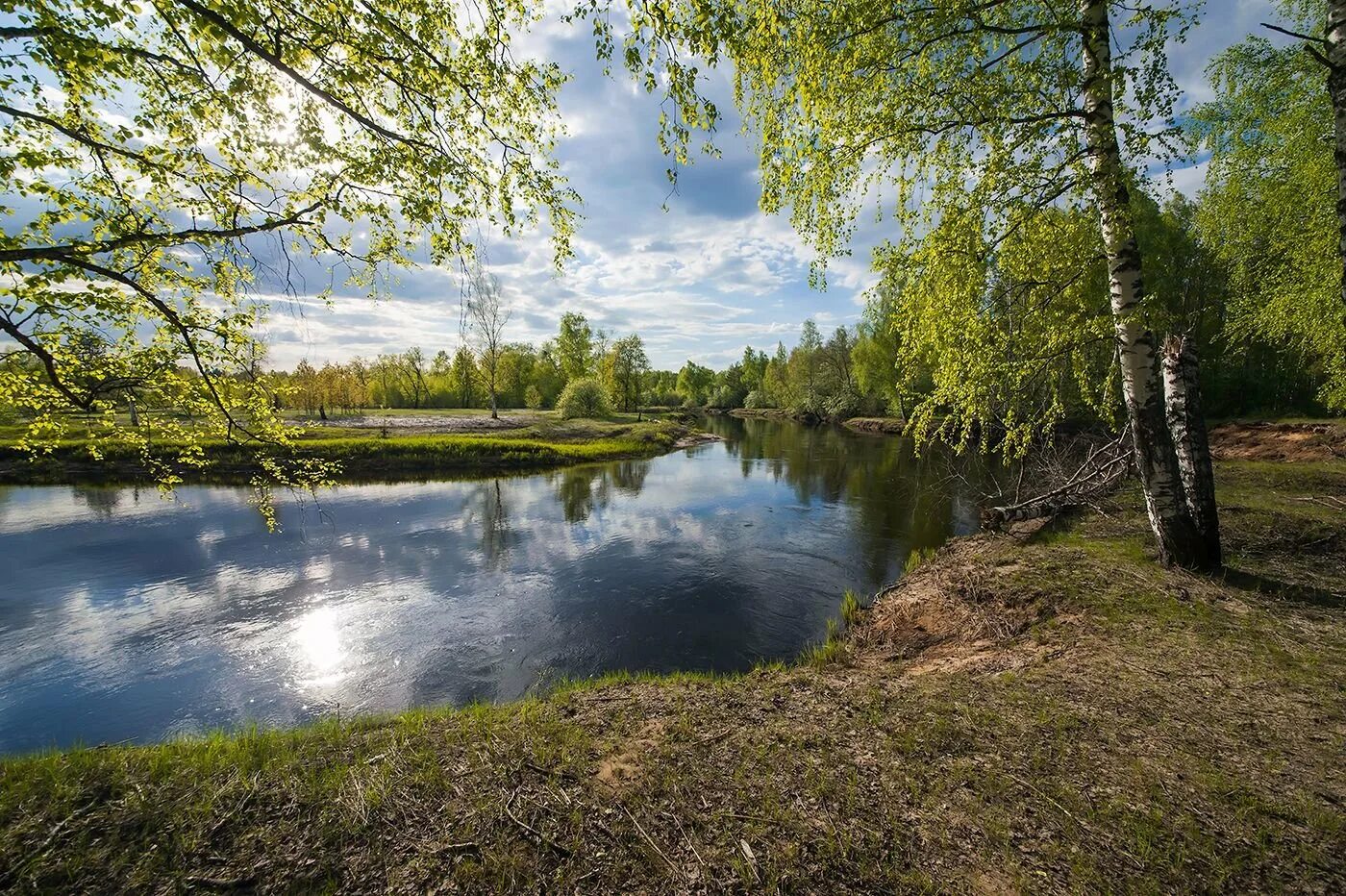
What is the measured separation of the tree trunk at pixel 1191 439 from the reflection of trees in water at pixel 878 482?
3748 mm

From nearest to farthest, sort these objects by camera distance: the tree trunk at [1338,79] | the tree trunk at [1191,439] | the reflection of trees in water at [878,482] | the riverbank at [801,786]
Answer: the riverbank at [801,786], the tree trunk at [1338,79], the tree trunk at [1191,439], the reflection of trees in water at [878,482]

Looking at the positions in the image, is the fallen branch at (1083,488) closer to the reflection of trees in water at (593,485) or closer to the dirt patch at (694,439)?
the reflection of trees in water at (593,485)

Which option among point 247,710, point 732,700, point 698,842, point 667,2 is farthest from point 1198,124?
point 247,710

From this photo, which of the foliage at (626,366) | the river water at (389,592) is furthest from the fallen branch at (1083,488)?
the foliage at (626,366)

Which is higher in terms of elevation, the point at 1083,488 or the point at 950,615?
the point at 1083,488

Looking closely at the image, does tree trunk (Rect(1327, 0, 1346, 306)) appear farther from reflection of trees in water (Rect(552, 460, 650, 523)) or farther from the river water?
reflection of trees in water (Rect(552, 460, 650, 523))

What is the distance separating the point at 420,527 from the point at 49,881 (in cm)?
1630

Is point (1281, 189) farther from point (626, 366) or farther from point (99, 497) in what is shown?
point (626, 366)

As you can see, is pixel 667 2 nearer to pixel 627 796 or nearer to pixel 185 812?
pixel 627 796

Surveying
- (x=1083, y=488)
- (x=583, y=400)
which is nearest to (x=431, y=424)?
(x=583, y=400)

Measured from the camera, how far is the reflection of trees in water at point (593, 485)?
868 inches

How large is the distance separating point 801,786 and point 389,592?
12009 mm

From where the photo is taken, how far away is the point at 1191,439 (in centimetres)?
739

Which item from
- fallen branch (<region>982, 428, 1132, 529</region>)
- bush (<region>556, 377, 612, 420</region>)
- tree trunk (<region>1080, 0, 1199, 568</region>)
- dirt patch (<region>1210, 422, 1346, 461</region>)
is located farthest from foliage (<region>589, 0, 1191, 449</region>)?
bush (<region>556, 377, 612, 420</region>)
